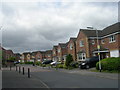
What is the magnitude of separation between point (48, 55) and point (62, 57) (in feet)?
106

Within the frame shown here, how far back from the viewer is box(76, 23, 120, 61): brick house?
30.0 metres

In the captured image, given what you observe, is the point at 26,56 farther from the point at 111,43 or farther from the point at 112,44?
the point at 112,44

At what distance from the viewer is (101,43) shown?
35.5 metres

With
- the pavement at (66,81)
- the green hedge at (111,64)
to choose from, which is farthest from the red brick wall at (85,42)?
the pavement at (66,81)

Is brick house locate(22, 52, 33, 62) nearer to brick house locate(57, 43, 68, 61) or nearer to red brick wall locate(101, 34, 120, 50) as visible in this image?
brick house locate(57, 43, 68, 61)

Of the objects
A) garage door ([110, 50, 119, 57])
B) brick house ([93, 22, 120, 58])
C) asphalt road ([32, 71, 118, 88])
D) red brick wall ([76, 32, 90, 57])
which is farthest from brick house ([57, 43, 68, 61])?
asphalt road ([32, 71, 118, 88])

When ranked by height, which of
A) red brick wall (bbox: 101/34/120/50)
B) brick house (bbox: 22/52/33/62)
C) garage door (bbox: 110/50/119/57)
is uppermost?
red brick wall (bbox: 101/34/120/50)

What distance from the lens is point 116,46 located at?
96.9ft

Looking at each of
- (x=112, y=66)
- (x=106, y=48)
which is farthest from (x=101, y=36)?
(x=112, y=66)

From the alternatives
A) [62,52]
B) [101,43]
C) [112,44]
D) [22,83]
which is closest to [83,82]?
[22,83]

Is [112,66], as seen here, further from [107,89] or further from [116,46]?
[107,89]

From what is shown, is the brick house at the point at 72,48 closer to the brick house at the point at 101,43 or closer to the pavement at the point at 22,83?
the brick house at the point at 101,43

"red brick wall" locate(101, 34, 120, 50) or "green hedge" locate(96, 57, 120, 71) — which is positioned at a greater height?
"red brick wall" locate(101, 34, 120, 50)

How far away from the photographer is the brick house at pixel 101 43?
1182 inches
